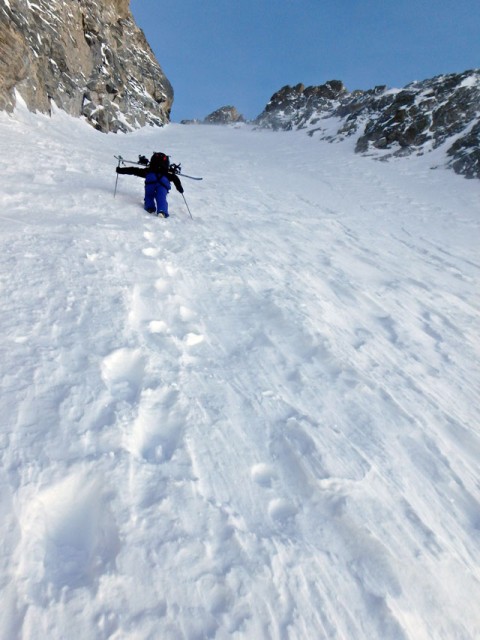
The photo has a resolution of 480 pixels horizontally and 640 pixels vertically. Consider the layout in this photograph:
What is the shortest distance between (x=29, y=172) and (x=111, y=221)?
2.45 m

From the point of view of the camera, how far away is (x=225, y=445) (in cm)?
217

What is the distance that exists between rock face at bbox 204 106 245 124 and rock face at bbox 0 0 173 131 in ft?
125

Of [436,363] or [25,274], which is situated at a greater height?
[436,363]

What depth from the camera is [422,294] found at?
4.79 meters

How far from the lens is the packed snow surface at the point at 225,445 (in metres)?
1.49

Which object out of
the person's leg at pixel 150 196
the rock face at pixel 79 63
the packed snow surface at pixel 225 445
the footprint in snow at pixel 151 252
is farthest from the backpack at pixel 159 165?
the rock face at pixel 79 63

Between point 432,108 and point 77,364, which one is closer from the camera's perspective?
point 77,364

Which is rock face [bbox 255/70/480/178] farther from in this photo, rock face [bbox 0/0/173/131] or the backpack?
rock face [bbox 0/0/173/131]

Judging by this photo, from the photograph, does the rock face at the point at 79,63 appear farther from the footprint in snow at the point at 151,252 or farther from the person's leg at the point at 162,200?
the footprint in snow at the point at 151,252

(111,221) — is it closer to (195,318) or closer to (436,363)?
(195,318)

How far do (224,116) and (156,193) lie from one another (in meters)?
82.3

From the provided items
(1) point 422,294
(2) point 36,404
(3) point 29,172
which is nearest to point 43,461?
(2) point 36,404

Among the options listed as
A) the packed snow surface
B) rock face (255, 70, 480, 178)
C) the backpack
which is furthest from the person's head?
rock face (255, 70, 480, 178)

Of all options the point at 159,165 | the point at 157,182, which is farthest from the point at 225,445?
the point at 159,165
